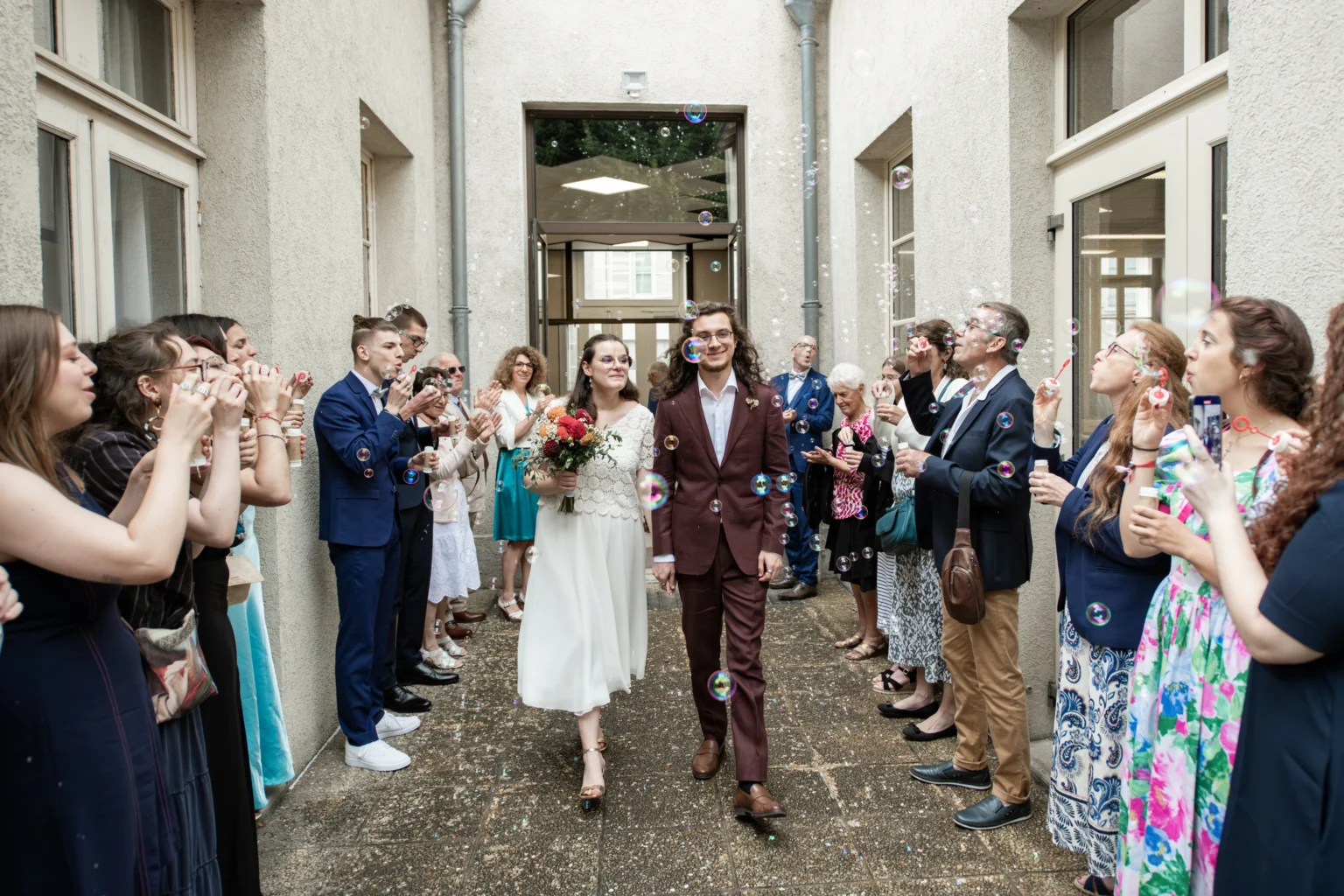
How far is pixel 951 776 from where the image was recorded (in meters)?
3.73

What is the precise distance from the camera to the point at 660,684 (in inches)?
201

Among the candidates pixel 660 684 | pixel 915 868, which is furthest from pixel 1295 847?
pixel 660 684

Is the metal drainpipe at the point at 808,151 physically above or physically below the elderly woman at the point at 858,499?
above

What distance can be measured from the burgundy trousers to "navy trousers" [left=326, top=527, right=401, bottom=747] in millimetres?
1443

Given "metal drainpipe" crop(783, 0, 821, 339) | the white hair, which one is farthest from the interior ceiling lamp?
the white hair

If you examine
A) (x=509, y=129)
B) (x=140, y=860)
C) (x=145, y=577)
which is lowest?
(x=140, y=860)

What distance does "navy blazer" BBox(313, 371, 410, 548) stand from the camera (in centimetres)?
393

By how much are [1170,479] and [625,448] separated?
2208 millimetres

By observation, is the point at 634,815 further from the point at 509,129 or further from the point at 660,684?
the point at 509,129

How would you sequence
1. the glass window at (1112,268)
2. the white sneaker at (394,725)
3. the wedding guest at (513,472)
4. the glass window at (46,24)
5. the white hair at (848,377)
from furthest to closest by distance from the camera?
the wedding guest at (513,472), the white hair at (848,377), the white sneaker at (394,725), the glass window at (1112,268), the glass window at (46,24)

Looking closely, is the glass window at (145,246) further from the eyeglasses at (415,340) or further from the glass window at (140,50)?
the eyeglasses at (415,340)

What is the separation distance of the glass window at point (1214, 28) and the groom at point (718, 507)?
211 cm

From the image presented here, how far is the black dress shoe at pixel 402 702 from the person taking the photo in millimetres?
4688

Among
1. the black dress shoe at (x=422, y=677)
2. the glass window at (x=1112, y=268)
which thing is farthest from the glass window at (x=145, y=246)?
the glass window at (x=1112, y=268)
